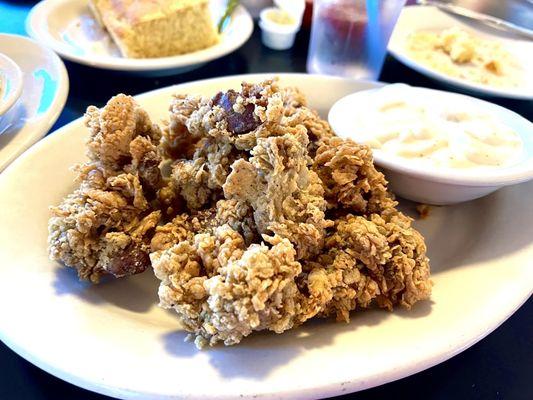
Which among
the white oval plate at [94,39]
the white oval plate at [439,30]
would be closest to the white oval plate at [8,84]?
the white oval plate at [94,39]

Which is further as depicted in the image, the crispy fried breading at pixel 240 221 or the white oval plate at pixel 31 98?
the white oval plate at pixel 31 98

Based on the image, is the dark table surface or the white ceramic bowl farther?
the white ceramic bowl

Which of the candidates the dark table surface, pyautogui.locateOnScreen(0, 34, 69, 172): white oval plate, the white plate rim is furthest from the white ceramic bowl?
pyautogui.locateOnScreen(0, 34, 69, 172): white oval plate

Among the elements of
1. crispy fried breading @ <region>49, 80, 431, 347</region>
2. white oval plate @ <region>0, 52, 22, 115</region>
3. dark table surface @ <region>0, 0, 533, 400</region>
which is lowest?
dark table surface @ <region>0, 0, 533, 400</region>

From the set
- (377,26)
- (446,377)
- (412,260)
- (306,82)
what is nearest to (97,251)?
(412,260)

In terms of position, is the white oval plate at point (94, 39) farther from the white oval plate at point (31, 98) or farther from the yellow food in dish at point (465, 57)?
the yellow food in dish at point (465, 57)

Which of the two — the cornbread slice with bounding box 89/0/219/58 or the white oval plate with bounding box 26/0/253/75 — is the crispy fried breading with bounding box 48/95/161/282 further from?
the cornbread slice with bounding box 89/0/219/58
